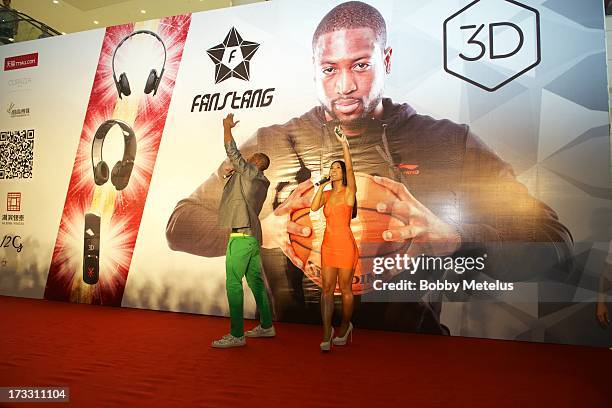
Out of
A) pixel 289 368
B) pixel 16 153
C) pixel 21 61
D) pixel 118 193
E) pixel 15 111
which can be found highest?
pixel 21 61

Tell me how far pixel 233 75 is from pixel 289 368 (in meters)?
3.21

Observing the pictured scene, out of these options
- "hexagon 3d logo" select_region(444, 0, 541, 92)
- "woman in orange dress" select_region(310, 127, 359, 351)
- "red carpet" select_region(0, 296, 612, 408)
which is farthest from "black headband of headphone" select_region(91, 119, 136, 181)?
"hexagon 3d logo" select_region(444, 0, 541, 92)

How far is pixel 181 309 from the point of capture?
4852mm

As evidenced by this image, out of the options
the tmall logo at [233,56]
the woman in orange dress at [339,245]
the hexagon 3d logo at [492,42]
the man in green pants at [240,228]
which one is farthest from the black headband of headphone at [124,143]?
the hexagon 3d logo at [492,42]

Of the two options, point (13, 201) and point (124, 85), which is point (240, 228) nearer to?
point (124, 85)

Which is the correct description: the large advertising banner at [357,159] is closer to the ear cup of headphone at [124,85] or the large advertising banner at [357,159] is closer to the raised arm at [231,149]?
the ear cup of headphone at [124,85]

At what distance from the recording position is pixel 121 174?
5281mm

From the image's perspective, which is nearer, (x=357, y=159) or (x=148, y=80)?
(x=357, y=159)

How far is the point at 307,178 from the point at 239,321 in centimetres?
164

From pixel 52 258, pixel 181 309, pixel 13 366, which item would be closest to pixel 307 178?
pixel 181 309

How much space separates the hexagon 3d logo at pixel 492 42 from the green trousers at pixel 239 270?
8.04 ft

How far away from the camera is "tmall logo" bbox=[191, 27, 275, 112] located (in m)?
4.76

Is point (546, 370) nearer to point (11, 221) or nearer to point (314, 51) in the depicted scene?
point (314, 51)

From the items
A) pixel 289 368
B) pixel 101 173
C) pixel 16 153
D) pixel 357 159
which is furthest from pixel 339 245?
pixel 16 153
